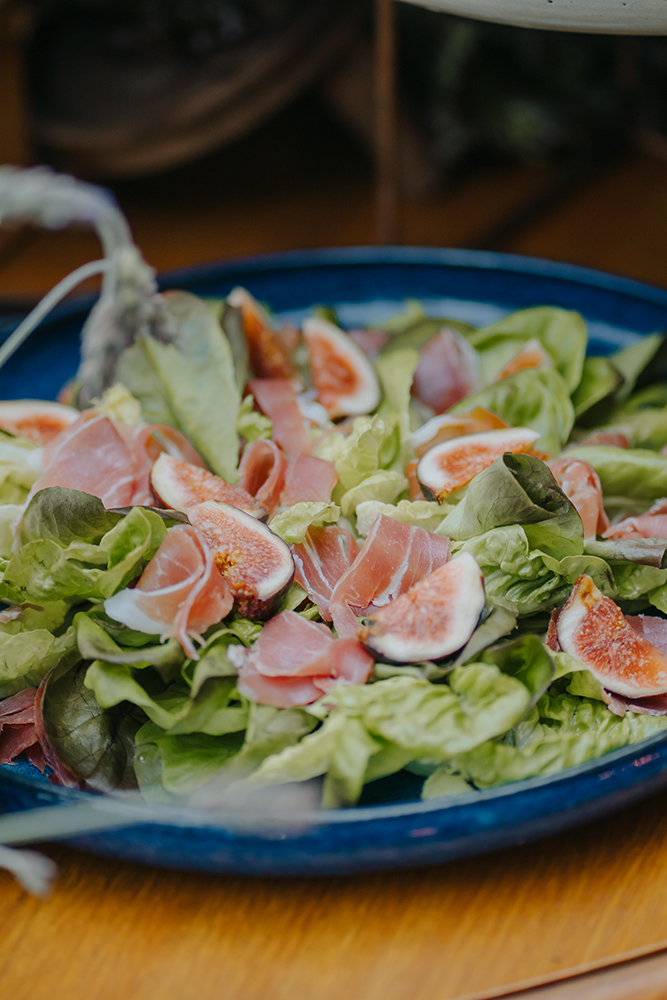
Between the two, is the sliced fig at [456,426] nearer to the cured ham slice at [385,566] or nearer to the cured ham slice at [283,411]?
the cured ham slice at [283,411]

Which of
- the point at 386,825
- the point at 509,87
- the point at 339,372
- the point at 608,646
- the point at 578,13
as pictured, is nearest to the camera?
the point at 386,825

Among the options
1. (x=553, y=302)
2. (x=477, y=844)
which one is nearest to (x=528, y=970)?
(x=477, y=844)

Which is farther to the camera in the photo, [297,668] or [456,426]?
[456,426]

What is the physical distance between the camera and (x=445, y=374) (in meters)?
1.55

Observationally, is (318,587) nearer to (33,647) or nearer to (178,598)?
(178,598)

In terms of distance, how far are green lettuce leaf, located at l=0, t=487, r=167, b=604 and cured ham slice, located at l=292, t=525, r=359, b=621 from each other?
0.19 metres

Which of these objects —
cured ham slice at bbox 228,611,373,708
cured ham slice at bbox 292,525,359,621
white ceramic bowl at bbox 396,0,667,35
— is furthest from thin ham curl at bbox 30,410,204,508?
white ceramic bowl at bbox 396,0,667,35

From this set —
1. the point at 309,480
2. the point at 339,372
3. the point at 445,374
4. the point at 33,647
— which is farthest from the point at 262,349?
the point at 33,647

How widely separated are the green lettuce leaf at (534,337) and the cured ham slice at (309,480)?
1.59 ft

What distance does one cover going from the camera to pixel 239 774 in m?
0.95

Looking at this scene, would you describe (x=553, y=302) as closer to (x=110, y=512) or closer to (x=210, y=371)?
(x=210, y=371)

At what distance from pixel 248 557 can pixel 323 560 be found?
0.12 meters

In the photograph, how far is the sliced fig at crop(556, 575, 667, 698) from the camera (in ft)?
3.39

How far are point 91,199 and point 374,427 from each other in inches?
22.7
